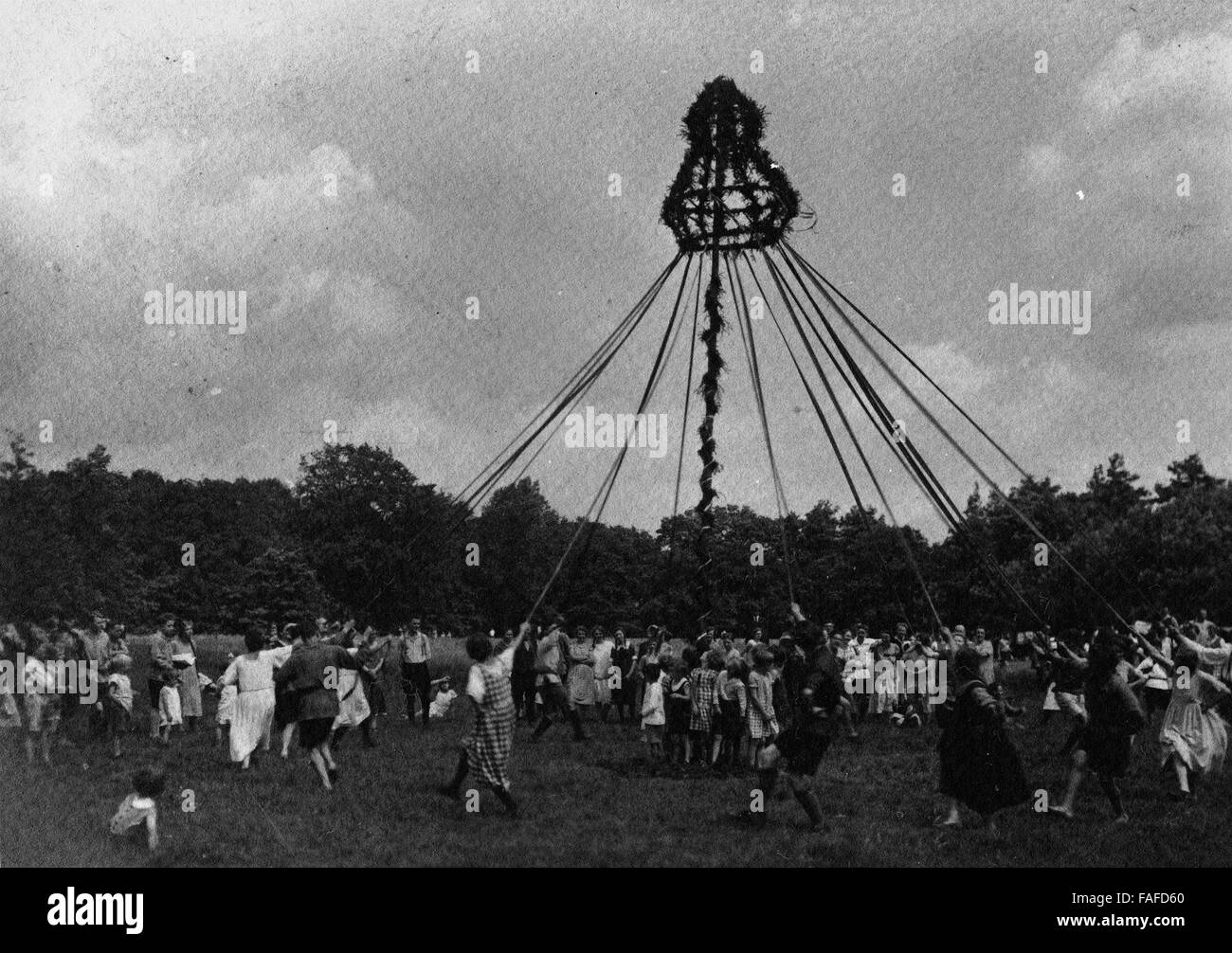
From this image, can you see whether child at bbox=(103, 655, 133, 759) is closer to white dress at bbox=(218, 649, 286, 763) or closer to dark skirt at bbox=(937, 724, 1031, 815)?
white dress at bbox=(218, 649, 286, 763)

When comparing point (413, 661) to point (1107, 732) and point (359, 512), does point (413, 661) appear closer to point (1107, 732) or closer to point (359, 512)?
point (1107, 732)

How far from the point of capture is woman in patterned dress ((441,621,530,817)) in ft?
30.7

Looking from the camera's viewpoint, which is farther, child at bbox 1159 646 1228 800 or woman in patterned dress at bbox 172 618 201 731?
woman in patterned dress at bbox 172 618 201 731

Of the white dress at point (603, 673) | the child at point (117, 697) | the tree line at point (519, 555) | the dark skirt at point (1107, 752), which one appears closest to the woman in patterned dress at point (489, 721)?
the tree line at point (519, 555)

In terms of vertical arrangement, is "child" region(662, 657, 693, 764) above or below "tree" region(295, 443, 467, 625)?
below

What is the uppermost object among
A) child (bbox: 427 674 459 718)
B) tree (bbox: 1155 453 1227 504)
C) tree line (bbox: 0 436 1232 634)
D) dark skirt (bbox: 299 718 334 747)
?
tree (bbox: 1155 453 1227 504)

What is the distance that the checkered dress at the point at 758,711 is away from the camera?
11867 mm

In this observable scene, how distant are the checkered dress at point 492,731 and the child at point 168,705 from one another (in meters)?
7.07

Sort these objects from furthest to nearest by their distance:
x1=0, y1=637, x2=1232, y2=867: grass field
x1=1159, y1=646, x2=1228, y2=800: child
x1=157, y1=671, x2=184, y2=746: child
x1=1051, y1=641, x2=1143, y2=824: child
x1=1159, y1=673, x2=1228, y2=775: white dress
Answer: x1=157, y1=671, x2=184, y2=746: child, x1=1159, y1=673, x2=1228, y2=775: white dress, x1=1159, y1=646, x2=1228, y2=800: child, x1=1051, y1=641, x2=1143, y2=824: child, x1=0, y1=637, x2=1232, y2=867: grass field

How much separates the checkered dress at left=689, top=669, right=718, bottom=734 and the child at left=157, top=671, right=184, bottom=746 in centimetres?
764

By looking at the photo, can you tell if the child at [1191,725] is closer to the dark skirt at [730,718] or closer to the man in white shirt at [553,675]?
the dark skirt at [730,718]

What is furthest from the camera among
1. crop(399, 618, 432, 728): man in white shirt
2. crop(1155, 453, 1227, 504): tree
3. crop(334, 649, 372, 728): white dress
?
crop(1155, 453, 1227, 504): tree

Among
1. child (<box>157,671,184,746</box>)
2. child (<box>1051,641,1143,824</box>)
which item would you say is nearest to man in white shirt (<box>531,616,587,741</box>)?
child (<box>157,671,184,746</box>)

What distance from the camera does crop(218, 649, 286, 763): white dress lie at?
1196 cm
